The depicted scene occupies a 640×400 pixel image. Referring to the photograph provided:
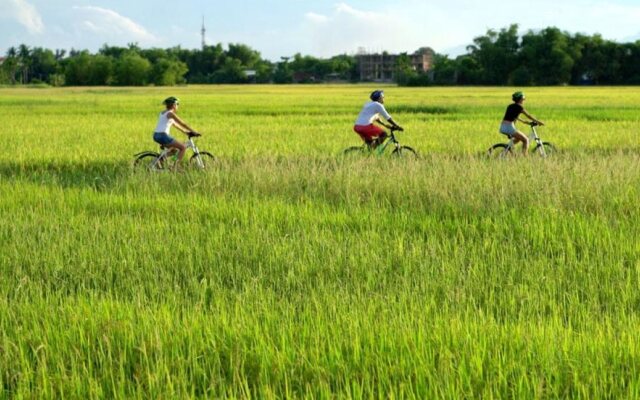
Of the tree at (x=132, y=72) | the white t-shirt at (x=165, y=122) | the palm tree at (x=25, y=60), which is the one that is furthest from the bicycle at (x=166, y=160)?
the palm tree at (x=25, y=60)

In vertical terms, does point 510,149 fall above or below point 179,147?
below

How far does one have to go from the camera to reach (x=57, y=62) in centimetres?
14262

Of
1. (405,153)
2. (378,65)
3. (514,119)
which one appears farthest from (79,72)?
(514,119)

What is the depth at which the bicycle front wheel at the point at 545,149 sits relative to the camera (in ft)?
41.3

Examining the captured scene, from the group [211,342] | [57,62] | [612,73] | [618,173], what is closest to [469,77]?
[612,73]

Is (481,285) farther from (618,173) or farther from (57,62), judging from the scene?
(57,62)

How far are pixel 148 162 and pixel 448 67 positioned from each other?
95671mm

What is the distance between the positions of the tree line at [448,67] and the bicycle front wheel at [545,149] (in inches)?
3429

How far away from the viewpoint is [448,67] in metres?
103

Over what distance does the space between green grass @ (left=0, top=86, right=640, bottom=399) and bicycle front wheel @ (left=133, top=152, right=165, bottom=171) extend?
0.60m

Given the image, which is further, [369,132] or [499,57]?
[499,57]

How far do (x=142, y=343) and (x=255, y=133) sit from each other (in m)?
17.0

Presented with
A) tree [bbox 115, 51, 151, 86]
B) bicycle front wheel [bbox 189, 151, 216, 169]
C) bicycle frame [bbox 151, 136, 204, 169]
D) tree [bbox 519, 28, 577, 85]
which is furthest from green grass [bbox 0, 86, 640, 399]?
tree [bbox 115, 51, 151, 86]

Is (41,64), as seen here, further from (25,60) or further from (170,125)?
(170,125)
